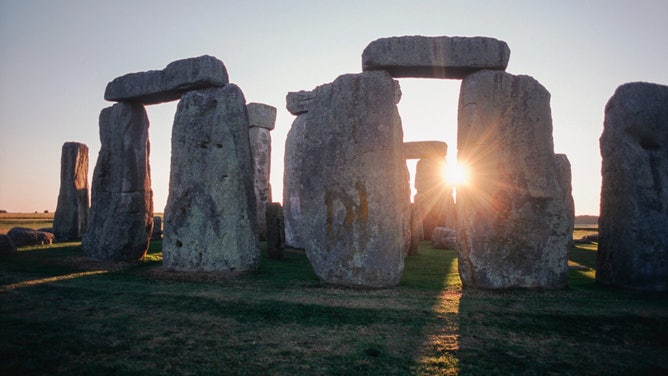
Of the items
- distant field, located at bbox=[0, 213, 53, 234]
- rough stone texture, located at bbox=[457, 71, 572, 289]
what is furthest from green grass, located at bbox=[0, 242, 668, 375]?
distant field, located at bbox=[0, 213, 53, 234]

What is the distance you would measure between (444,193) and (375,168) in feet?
33.8

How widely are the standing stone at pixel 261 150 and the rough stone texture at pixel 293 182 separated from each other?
4.56ft

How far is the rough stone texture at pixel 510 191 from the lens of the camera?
5.48m

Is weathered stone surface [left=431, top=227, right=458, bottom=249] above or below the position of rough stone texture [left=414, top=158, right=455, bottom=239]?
below

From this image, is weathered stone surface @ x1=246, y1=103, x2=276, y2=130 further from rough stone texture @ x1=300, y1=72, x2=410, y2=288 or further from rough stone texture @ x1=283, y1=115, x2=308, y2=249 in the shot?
rough stone texture @ x1=300, y1=72, x2=410, y2=288

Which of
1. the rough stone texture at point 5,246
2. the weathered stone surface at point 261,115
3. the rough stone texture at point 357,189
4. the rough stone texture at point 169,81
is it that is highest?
the weathered stone surface at point 261,115

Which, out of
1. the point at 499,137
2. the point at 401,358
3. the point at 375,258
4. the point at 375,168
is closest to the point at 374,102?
the point at 375,168

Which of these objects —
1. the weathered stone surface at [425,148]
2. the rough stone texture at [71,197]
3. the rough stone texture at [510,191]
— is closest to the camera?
the rough stone texture at [510,191]

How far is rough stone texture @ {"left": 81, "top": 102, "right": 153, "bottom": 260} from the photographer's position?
7535 millimetres

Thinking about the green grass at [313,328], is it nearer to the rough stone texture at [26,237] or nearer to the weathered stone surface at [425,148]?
the rough stone texture at [26,237]

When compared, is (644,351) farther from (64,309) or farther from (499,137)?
(64,309)

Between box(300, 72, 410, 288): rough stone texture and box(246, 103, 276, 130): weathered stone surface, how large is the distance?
7.14 meters

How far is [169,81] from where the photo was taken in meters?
7.00

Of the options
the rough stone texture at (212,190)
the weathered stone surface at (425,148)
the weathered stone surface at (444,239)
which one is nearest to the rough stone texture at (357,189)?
the rough stone texture at (212,190)
